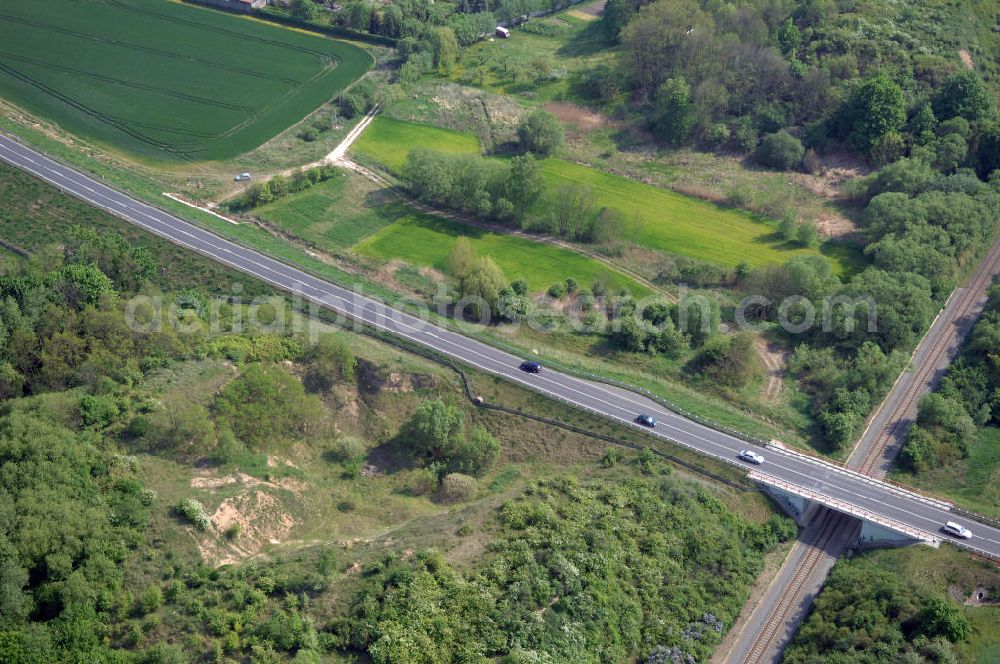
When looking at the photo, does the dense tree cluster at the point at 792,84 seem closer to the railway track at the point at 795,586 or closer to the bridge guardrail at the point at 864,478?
the bridge guardrail at the point at 864,478

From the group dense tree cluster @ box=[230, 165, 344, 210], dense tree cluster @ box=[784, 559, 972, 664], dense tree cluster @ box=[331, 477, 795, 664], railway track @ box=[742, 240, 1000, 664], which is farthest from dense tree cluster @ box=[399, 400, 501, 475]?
dense tree cluster @ box=[230, 165, 344, 210]

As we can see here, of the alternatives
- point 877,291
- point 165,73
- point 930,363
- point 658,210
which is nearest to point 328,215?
point 658,210

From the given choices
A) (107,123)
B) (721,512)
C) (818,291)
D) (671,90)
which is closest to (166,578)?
(721,512)

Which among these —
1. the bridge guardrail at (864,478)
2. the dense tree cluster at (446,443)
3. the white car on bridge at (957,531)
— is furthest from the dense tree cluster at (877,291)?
the dense tree cluster at (446,443)

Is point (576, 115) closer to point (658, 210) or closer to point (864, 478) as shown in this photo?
point (658, 210)

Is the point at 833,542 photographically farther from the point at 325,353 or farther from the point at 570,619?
the point at 325,353

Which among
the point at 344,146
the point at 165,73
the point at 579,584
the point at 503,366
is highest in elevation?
the point at 165,73
